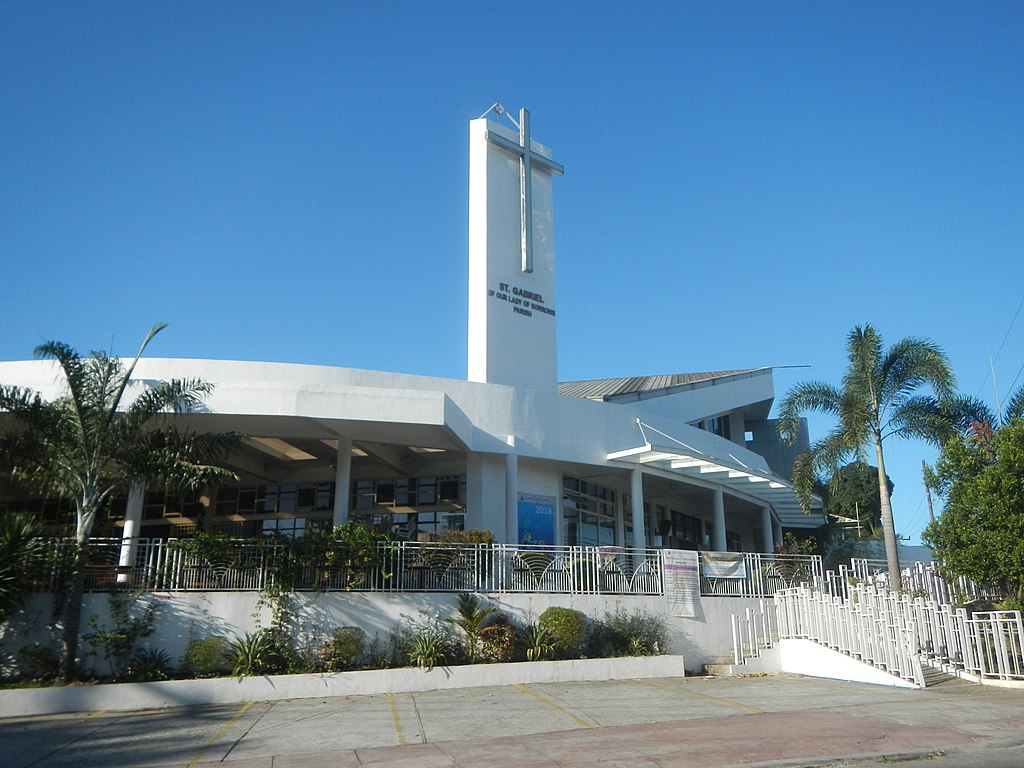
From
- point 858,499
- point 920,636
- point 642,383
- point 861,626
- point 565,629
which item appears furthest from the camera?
point 858,499

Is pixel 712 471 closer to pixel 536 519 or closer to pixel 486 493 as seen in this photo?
pixel 536 519

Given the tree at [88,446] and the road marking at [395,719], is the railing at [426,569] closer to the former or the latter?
the tree at [88,446]

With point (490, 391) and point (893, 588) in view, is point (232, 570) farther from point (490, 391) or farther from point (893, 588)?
point (893, 588)

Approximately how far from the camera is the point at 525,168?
24875 millimetres

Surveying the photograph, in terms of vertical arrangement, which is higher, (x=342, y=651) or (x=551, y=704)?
(x=342, y=651)

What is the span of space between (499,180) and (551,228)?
2.19 metres

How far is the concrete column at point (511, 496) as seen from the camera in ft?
70.2

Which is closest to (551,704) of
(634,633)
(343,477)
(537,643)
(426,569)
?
(537,643)

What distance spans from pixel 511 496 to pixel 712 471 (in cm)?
660

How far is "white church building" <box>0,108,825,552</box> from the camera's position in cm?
1867

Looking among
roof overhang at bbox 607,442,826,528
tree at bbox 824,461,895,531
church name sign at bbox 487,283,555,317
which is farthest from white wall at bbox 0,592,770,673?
tree at bbox 824,461,895,531

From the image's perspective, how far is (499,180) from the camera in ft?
Result: 80.6

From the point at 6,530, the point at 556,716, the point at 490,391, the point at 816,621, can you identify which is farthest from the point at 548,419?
the point at 6,530

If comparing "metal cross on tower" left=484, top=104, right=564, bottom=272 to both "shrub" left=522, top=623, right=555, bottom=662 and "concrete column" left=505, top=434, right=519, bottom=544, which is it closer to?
"concrete column" left=505, top=434, right=519, bottom=544
